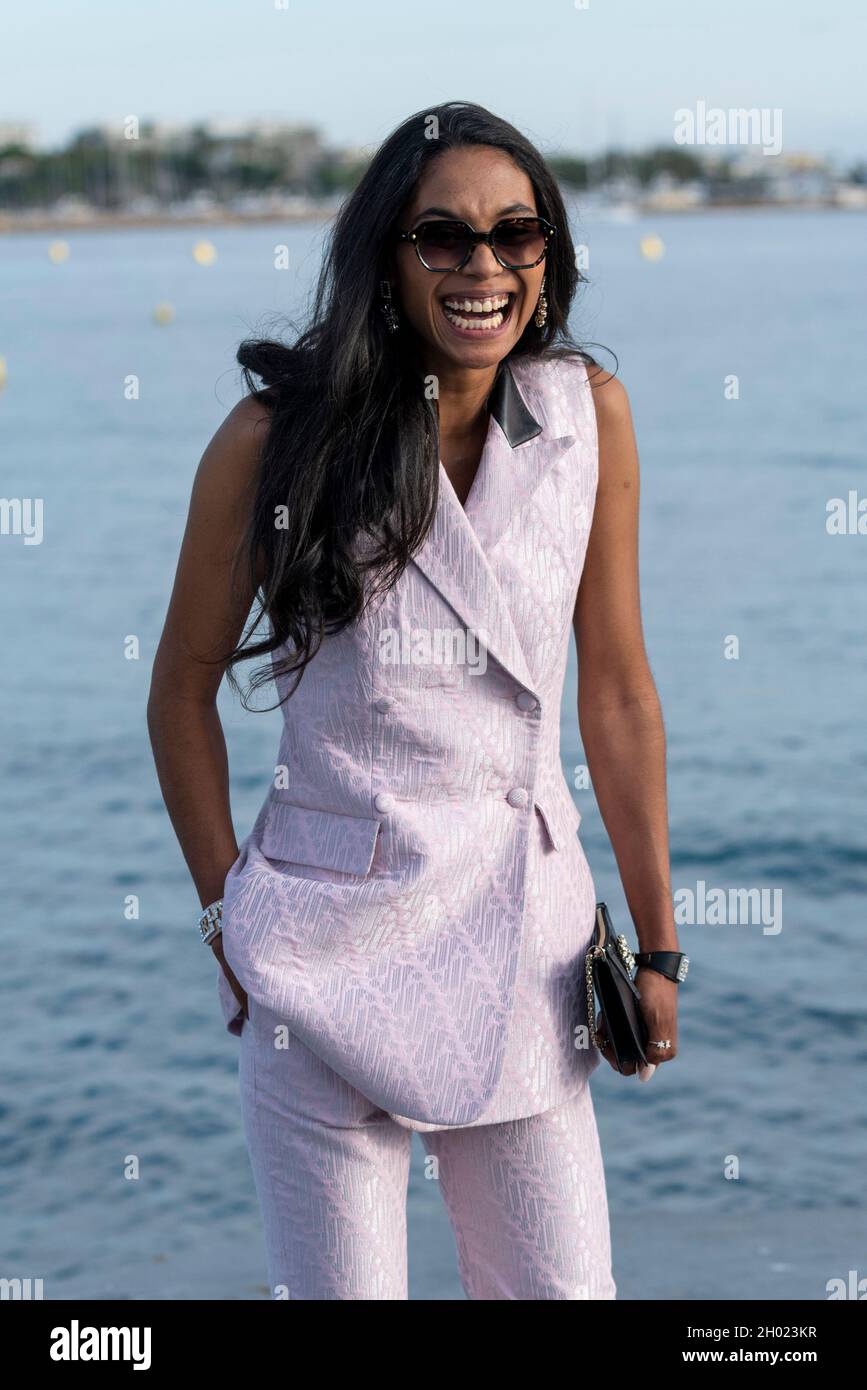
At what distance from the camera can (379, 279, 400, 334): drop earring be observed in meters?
2.12

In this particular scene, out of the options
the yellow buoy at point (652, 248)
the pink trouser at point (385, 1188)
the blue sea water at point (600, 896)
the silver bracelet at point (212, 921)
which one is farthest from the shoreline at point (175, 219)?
the pink trouser at point (385, 1188)

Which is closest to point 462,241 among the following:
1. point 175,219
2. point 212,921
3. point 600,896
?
point 212,921

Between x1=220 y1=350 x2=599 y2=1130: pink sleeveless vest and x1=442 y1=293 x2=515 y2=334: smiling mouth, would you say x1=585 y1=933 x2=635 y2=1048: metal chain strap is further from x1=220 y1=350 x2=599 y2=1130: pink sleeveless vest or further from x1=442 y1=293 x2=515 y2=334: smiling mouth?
x1=442 y1=293 x2=515 y2=334: smiling mouth

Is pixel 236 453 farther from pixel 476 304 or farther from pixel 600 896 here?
pixel 600 896

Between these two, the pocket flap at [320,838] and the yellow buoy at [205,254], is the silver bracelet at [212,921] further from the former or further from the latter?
the yellow buoy at [205,254]

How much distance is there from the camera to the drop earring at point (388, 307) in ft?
6.97

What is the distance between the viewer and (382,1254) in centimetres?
208

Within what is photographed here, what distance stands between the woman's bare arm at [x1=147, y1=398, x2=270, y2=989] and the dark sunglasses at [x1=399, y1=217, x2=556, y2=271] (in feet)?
0.89

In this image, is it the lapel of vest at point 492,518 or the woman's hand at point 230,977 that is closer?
the lapel of vest at point 492,518

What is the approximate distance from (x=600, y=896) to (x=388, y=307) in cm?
676

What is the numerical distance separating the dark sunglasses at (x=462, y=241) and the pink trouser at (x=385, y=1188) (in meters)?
0.91

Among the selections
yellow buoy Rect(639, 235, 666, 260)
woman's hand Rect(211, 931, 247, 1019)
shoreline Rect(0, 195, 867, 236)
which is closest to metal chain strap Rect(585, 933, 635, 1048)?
woman's hand Rect(211, 931, 247, 1019)

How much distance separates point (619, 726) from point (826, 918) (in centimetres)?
664

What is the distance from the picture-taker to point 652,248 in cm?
7738
